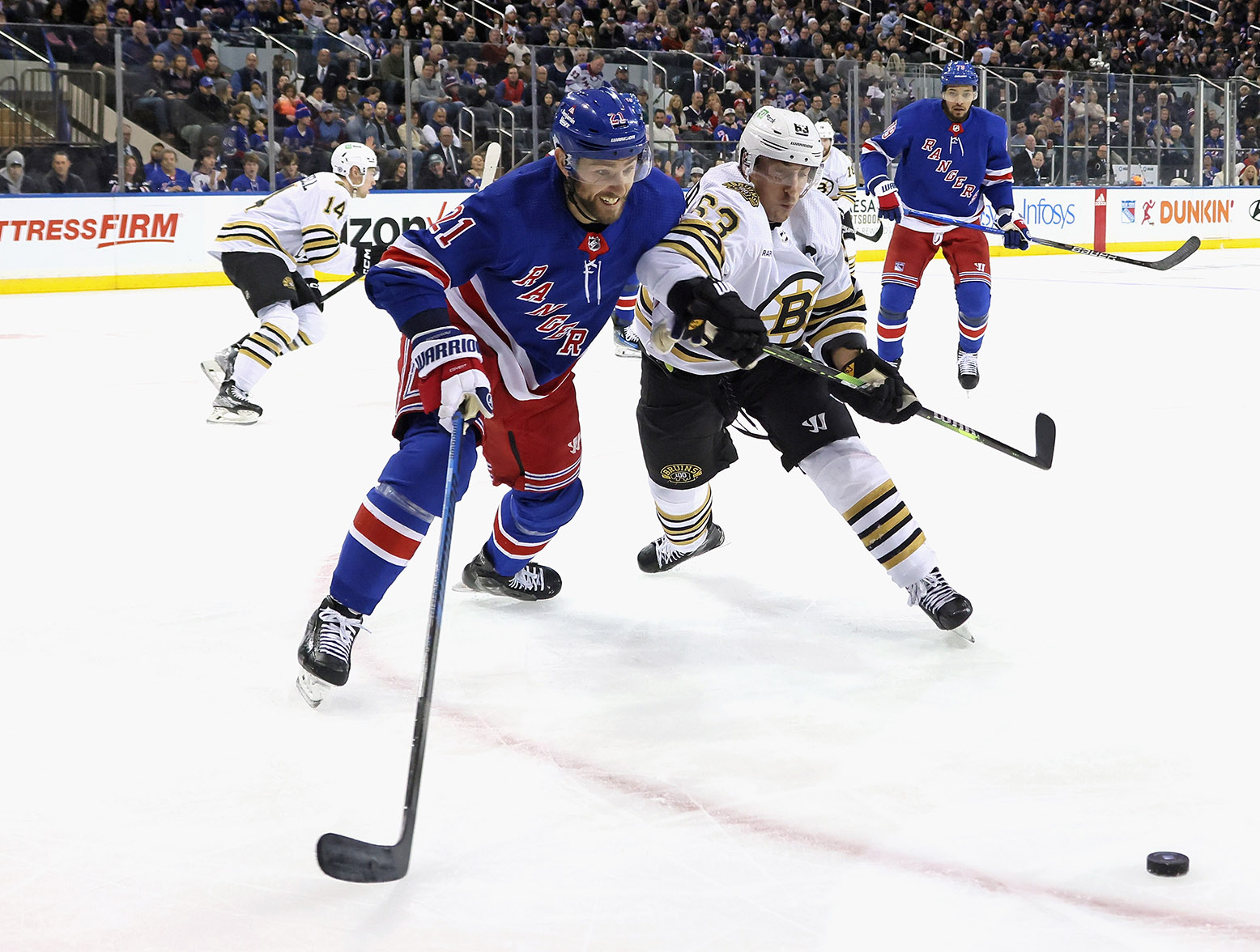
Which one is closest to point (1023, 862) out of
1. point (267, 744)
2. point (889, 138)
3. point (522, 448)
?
point (267, 744)

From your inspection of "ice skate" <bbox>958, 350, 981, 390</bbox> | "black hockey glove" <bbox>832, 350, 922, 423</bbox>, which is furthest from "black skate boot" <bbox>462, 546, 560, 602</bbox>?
"ice skate" <bbox>958, 350, 981, 390</bbox>

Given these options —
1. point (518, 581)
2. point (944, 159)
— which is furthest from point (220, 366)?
point (944, 159)

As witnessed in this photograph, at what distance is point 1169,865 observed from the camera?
1591 millimetres

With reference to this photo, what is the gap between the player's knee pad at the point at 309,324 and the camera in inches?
214

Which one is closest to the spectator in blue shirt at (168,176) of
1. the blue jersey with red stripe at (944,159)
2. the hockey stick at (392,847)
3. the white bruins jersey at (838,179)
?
the white bruins jersey at (838,179)

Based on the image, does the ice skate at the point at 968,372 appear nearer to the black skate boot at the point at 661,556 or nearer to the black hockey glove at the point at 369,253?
the black skate boot at the point at 661,556

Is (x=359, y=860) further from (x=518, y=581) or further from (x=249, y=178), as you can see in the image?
(x=249, y=178)

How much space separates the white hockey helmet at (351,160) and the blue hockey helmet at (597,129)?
357cm

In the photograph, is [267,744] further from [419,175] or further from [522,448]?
[419,175]

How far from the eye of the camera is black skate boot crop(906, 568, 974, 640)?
97.1 inches

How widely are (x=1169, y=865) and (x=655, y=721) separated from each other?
32.0 inches

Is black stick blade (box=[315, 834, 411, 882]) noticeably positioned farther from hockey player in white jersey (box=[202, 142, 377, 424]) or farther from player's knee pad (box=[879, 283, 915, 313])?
player's knee pad (box=[879, 283, 915, 313])

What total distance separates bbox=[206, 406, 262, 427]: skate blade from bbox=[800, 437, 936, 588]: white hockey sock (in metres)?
2.94

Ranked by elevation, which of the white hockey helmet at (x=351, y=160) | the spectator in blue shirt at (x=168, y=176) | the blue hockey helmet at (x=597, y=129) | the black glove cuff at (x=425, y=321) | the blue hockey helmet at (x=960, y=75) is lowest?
the black glove cuff at (x=425, y=321)
